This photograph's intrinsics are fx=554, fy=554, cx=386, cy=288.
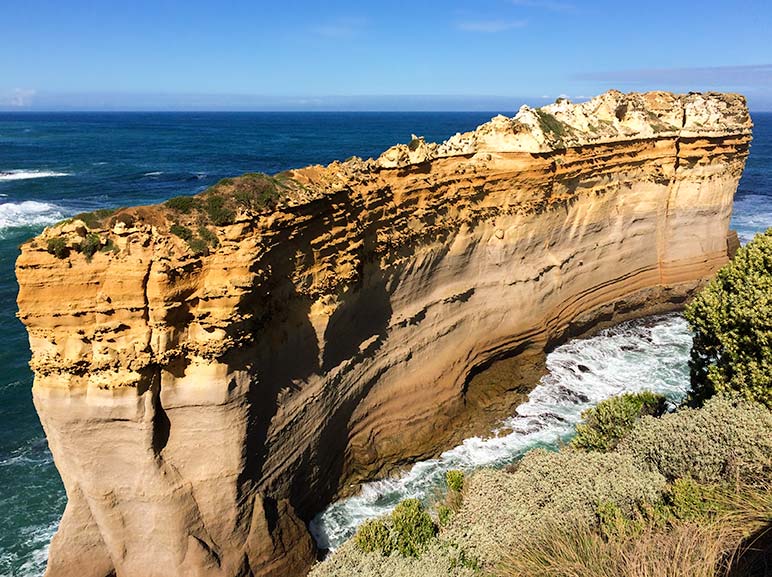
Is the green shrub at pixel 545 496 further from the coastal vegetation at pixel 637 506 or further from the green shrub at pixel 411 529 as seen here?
the green shrub at pixel 411 529

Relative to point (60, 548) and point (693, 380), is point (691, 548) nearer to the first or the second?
point (693, 380)

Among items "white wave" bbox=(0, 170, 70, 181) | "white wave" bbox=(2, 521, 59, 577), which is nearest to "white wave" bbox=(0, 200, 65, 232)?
"white wave" bbox=(0, 170, 70, 181)

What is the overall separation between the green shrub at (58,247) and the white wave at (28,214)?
37.7 m

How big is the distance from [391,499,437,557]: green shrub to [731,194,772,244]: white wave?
3605cm

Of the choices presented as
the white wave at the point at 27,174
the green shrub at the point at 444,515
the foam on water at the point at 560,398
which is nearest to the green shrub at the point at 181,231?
the green shrub at the point at 444,515

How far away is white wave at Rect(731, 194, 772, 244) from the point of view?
41.5 meters

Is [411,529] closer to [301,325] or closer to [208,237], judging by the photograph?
[301,325]

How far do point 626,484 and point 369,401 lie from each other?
959 centimetres

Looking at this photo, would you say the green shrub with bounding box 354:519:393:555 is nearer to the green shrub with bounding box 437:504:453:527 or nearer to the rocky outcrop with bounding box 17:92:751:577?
the green shrub with bounding box 437:504:453:527

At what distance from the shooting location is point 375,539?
11.8 m

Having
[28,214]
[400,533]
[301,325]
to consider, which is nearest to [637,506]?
[400,533]

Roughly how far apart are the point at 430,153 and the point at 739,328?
11255 millimetres

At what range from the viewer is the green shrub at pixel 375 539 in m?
11.6

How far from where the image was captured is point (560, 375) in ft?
79.5
